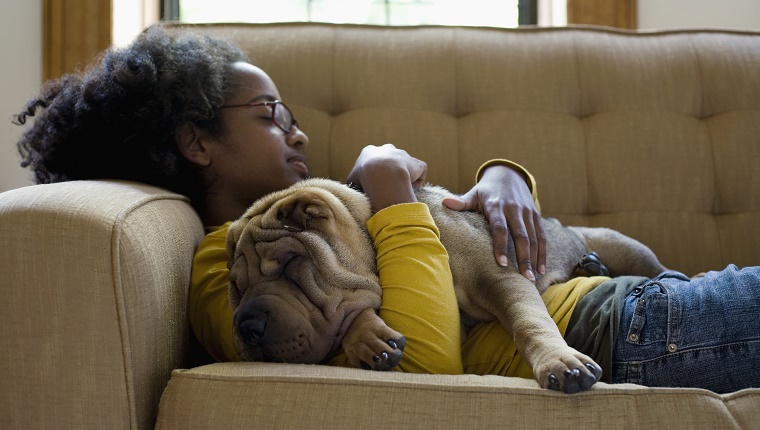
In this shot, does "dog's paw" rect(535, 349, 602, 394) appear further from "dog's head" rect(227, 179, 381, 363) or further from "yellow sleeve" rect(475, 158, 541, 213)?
"yellow sleeve" rect(475, 158, 541, 213)

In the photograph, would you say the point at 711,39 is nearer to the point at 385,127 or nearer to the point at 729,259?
the point at 729,259

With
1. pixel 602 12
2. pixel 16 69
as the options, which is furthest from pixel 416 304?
pixel 16 69

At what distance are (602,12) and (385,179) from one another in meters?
2.02

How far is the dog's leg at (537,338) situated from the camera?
133 centimetres

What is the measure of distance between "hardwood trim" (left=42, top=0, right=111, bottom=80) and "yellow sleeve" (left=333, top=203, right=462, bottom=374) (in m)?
2.07

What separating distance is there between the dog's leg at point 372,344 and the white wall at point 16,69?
222 cm

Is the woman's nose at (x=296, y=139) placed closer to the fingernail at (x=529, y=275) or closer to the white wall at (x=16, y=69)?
the fingernail at (x=529, y=275)

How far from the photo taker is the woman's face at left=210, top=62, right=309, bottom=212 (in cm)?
219

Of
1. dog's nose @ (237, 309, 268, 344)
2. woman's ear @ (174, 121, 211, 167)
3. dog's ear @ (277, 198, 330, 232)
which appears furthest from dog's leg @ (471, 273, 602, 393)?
woman's ear @ (174, 121, 211, 167)

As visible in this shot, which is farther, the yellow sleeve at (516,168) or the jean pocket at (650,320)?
the yellow sleeve at (516,168)

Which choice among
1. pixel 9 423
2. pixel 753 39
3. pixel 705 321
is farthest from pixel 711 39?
pixel 9 423

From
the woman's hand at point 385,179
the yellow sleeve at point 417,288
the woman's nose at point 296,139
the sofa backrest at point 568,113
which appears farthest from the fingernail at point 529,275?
the woman's nose at point 296,139

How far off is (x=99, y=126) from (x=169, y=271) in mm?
700

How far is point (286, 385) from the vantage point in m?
1.35
